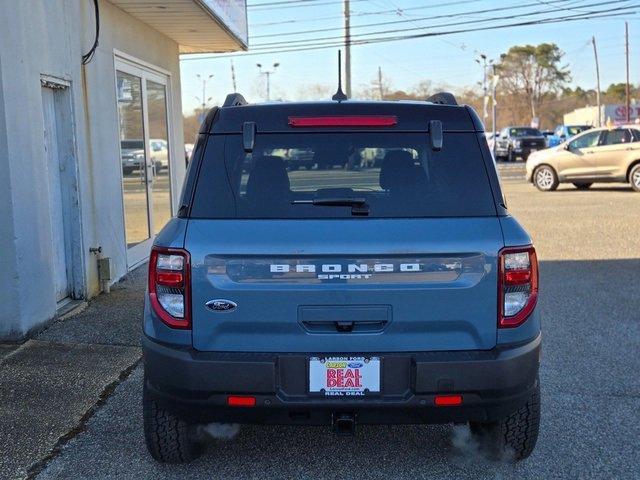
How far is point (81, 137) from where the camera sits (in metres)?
7.39

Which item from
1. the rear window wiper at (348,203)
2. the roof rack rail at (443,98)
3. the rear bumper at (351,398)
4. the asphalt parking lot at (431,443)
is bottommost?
the asphalt parking lot at (431,443)

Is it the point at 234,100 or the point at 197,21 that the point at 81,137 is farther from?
the point at 234,100

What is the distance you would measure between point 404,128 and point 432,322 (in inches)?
35.7

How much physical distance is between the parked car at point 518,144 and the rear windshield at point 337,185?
35590 mm

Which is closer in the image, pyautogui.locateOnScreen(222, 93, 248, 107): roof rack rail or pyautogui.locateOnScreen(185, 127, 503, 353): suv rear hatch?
pyautogui.locateOnScreen(185, 127, 503, 353): suv rear hatch

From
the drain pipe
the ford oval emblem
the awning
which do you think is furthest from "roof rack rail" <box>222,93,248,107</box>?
the awning

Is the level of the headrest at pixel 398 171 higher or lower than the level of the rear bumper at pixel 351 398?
higher

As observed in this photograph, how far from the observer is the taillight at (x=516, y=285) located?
3.07 m

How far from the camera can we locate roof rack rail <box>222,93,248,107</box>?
3512 mm

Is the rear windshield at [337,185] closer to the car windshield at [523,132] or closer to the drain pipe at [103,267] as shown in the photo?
the drain pipe at [103,267]

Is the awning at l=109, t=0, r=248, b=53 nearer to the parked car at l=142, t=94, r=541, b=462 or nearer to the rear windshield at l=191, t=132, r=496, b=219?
the rear windshield at l=191, t=132, r=496, b=219

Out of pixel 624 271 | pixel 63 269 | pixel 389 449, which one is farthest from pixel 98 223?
pixel 624 271

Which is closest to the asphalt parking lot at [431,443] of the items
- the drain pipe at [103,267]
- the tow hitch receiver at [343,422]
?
the tow hitch receiver at [343,422]

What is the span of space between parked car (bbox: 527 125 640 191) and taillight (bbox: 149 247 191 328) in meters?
17.8
